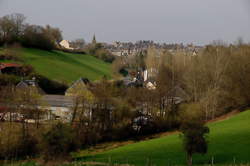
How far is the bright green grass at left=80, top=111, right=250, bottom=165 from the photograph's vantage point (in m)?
18.1

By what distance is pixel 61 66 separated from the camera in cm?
6397

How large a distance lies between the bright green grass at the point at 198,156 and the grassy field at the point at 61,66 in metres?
34.3

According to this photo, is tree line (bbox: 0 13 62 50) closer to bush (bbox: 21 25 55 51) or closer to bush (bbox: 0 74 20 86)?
bush (bbox: 21 25 55 51)

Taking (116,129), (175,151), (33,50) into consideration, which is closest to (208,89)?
(116,129)

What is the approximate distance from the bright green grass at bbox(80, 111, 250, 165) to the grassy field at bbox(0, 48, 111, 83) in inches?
1352

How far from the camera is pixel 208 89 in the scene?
38594 mm

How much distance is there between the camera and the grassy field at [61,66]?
5825 cm

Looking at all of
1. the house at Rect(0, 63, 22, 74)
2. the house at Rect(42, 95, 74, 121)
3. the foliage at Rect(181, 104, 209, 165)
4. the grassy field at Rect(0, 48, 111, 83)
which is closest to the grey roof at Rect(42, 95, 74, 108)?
the house at Rect(42, 95, 74, 121)

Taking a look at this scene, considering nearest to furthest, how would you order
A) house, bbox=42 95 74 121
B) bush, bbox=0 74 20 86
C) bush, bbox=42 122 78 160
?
bush, bbox=42 122 78 160 < house, bbox=42 95 74 121 < bush, bbox=0 74 20 86

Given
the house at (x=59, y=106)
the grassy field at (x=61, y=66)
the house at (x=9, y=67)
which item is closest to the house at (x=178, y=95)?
the house at (x=59, y=106)

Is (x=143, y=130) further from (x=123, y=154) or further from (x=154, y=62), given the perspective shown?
(x=154, y=62)

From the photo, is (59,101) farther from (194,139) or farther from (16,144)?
(194,139)

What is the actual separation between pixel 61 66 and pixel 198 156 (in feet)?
156

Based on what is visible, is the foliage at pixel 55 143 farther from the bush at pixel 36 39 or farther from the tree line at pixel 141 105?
the bush at pixel 36 39
